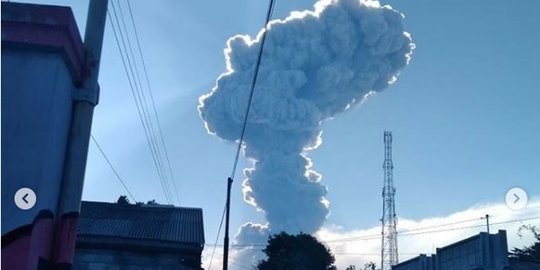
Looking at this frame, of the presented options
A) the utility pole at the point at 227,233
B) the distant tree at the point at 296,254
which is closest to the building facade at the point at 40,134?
the utility pole at the point at 227,233

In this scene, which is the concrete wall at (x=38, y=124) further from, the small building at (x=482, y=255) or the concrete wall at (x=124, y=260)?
the small building at (x=482, y=255)

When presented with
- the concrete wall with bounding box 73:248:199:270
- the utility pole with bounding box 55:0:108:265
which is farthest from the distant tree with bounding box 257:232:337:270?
the utility pole with bounding box 55:0:108:265

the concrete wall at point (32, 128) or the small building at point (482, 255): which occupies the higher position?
the small building at point (482, 255)

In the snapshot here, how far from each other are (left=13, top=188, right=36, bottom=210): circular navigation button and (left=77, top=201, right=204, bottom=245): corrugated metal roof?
51.2 ft

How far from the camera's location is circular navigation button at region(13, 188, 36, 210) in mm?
5977

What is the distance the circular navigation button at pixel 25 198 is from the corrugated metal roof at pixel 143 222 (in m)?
15.6

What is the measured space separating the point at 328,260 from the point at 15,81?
1743 inches

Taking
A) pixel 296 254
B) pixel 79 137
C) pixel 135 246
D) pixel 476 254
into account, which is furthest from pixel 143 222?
pixel 296 254

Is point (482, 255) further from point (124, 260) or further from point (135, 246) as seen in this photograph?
point (124, 260)

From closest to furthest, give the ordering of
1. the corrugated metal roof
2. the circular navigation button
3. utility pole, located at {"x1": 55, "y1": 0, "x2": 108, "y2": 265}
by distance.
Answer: the circular navigation button < utility pole, located at {"x1": 55, "y1": 0, "x2": 108, "y2": 265} < the corrugated metal roof

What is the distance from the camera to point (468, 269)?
21781 mm

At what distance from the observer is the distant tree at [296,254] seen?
156 ft

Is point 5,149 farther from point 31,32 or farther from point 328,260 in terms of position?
point 328,260

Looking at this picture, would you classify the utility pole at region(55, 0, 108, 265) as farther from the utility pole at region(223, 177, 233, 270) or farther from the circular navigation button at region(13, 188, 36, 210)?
the utility pole at region(223, 177, 233, 270)
